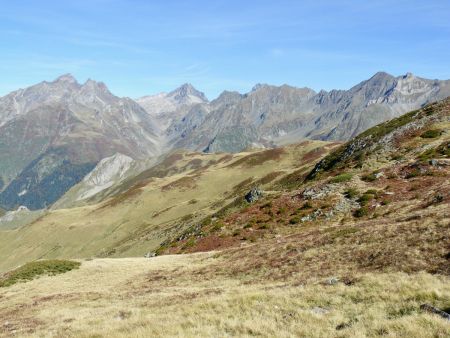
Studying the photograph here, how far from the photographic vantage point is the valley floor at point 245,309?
46.7 feet

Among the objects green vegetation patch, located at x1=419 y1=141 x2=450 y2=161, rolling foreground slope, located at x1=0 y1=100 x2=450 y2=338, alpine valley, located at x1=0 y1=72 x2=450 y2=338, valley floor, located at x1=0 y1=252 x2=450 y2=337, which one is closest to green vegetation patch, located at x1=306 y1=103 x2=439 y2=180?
alpine valley, located at x1=0 y1=72 x2=450 y2=338

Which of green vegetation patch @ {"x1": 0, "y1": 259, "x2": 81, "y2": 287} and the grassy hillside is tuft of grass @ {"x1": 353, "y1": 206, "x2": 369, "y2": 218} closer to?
green vegetation patch @ {"x1": 0, "y1": 259, "x2": 81, "y2": 287}

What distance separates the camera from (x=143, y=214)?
134 m

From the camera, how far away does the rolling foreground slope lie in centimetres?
1565

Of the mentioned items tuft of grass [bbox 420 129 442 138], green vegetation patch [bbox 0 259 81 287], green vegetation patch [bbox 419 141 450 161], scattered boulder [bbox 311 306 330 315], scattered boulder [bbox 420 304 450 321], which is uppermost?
tuft of grass [bbox 420 129 442 138]

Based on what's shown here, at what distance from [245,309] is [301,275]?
750 cm

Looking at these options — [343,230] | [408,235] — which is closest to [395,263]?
[408,235]

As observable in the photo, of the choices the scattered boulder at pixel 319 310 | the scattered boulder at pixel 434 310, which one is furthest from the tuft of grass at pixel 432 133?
the scattered boulder at pixel 434 310

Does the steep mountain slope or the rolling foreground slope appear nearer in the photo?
the rolling foreground slope

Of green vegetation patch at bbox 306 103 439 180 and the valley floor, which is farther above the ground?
green vegetation patch at bbox 306 103 439 180

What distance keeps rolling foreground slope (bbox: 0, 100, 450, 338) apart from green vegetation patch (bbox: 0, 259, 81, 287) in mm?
2171

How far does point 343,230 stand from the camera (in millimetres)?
31703

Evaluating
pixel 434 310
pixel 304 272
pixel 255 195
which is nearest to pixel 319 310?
pixel 434 310

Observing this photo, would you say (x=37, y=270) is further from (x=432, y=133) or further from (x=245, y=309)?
(x=432, y=133)
